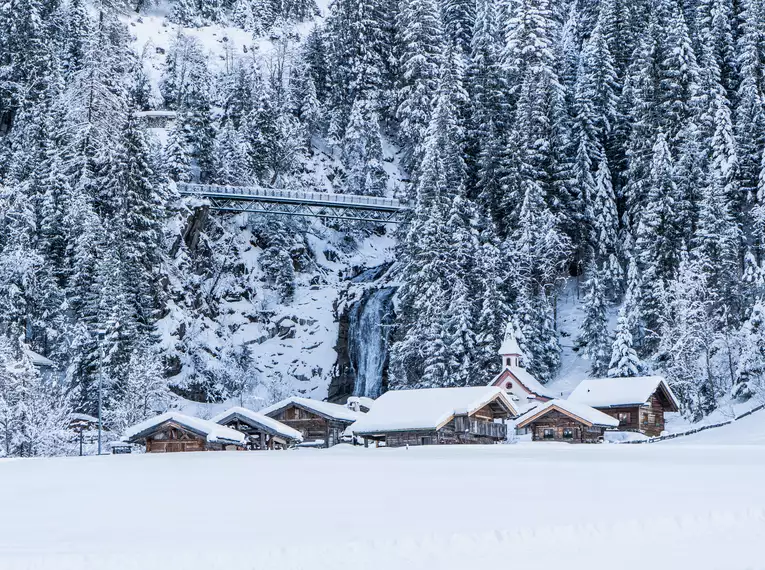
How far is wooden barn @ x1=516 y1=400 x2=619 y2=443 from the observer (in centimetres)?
5628

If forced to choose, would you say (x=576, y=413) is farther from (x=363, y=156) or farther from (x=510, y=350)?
(x=363, y=156)

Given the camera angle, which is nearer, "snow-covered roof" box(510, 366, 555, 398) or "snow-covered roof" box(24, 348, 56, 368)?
"snow-covered roof" box(510, 366, 555, 398)

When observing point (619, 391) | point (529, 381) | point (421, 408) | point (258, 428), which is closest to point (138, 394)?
point (258, 428)

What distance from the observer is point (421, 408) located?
52.8 meters

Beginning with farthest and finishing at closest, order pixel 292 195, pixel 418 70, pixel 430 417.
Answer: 1. pixel 418 70
2. pixel 292 195
3. pixel 430 417

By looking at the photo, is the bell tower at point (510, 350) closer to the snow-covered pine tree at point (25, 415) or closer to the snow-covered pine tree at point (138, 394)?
the snow-covered pine tree at point (138, 394)

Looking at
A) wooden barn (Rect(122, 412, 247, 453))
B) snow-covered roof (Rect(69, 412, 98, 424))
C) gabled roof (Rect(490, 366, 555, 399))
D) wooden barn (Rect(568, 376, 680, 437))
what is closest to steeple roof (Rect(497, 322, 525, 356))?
gabled roof (Rect(490, 366, 555, 399))

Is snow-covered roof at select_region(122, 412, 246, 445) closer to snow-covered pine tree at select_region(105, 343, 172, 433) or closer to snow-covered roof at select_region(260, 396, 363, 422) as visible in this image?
snow-covered roof at select_region(260, 396, 363, 422)

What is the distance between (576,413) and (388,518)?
38359 millimetres

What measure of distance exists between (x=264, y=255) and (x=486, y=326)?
93.7 feet

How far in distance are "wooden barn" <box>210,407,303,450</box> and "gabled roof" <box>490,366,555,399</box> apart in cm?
1482

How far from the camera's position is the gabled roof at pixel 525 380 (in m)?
63.5

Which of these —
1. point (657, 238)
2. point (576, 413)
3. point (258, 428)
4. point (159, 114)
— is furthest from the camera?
point (159, 114)

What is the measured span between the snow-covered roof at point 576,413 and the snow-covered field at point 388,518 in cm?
2442
